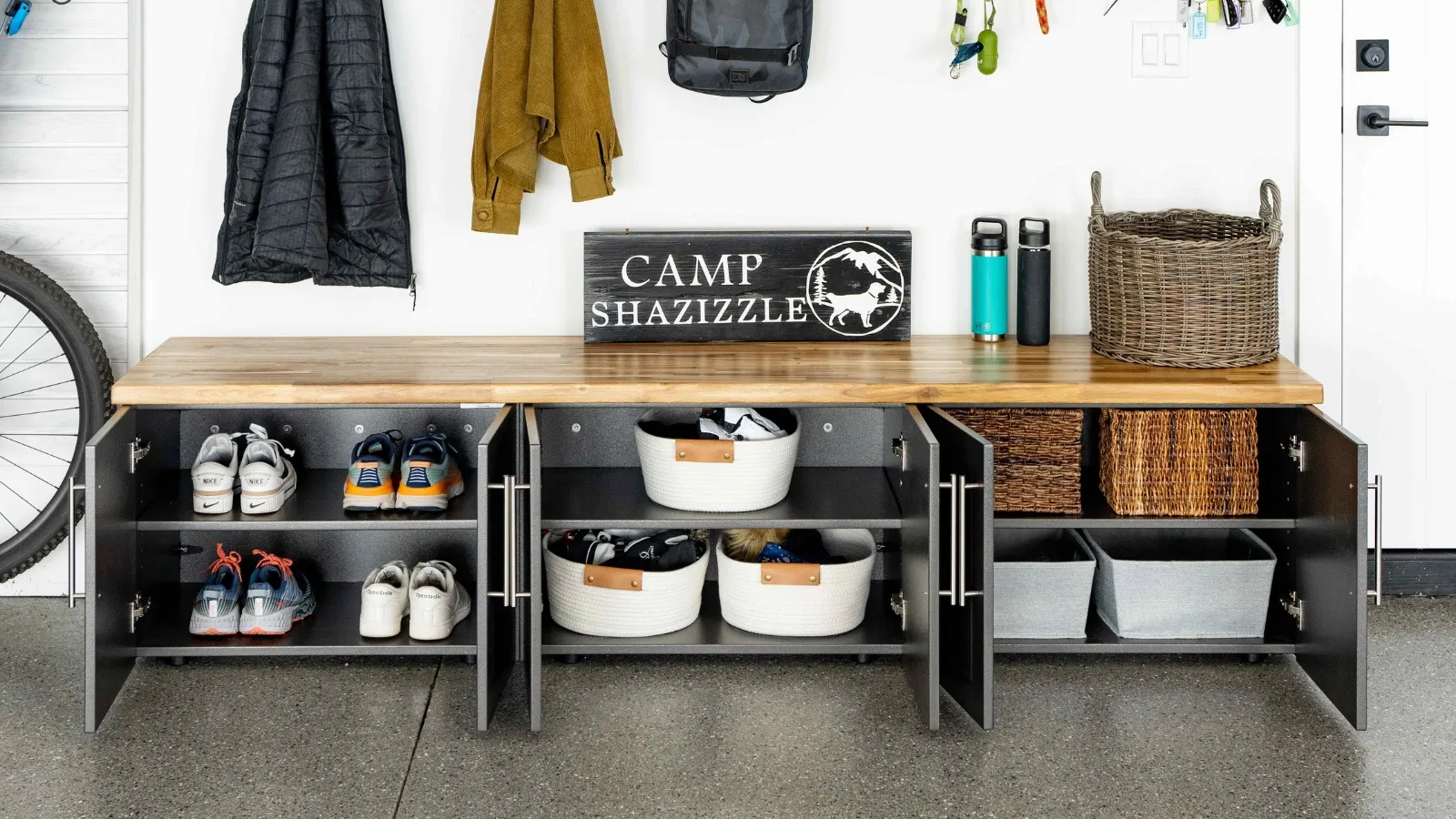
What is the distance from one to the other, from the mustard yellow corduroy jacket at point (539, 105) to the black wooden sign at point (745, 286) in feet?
0.70

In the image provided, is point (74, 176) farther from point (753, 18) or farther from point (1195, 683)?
point (1195, 683)

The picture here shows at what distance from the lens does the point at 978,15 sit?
312 centimetres

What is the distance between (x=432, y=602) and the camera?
110 inches

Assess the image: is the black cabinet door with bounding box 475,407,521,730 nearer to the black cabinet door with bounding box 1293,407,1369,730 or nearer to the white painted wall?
the white painted wall

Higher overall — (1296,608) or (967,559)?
(967,559)

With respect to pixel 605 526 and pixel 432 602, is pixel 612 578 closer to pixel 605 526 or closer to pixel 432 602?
pixel 605 526

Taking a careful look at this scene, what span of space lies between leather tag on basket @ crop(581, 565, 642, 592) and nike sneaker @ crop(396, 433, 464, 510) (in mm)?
344

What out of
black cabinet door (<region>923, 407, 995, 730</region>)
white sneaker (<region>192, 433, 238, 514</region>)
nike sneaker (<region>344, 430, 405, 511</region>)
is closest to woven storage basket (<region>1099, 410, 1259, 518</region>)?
black cabinet door (<region>923, 407, 995, 730</region>)

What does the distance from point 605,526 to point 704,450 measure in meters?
0.26

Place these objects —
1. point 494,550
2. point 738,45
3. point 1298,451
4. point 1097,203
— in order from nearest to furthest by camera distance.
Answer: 1. point 494,550
2. point 1298,451
3. point 738,45
4. point 1097,203

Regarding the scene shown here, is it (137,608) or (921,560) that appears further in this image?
(137,608)

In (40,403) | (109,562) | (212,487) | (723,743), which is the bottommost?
(723,743)

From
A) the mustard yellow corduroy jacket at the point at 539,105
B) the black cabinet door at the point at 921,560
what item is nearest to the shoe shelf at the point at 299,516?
the mustard yellow corduroy jacket at the point at 539,105

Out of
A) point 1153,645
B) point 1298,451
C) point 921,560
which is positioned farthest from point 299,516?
point 1298,451
